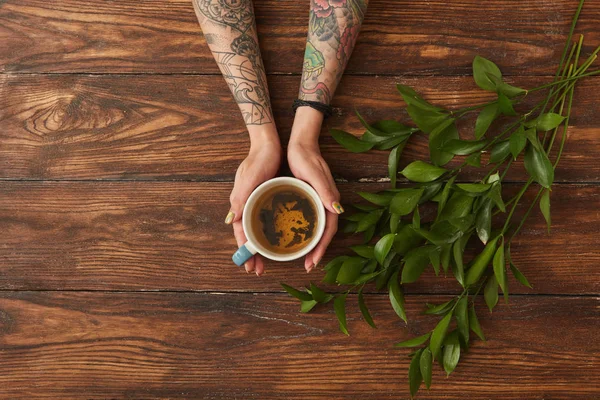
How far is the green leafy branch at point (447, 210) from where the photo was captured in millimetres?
767

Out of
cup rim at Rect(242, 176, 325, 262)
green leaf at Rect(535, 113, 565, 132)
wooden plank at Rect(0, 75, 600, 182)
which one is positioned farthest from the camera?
wooden plank at Rect(0, 75, 600, 182)

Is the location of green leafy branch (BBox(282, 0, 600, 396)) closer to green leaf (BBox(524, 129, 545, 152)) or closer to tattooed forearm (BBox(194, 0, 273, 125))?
green leaf (BBox(524, 129, 545, 152))

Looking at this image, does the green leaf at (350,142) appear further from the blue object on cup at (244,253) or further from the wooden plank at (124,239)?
the blue object on cup at (244,253)

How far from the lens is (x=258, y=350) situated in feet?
3.01

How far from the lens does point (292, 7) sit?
95 cm

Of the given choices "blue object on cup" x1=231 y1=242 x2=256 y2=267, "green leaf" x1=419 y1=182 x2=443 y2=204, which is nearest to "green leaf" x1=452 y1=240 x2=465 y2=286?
"green leaf" x1=419 y1=182 x2=443 y2=204

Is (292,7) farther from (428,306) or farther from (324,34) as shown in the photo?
(428,306)

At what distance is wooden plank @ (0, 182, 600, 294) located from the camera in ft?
3.04

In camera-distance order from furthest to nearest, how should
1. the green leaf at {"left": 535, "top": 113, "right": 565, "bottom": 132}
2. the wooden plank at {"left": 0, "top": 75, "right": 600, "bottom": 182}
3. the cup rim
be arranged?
the wooden plank at {"left": 0, "top": 75, "right": 600, "bottom": 182}
the cup rim
the green leaf at {"left": 535, "top": 113, "right": 565, "bottom": 132}

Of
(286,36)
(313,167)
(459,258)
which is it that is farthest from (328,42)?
(459,258)

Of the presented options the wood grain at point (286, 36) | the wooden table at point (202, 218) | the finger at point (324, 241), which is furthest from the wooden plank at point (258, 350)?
the wood grain at point (286, 36)

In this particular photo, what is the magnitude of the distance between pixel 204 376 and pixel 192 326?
0.33 ft

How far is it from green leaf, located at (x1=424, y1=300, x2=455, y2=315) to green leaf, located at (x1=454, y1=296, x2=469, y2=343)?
0.02 meters

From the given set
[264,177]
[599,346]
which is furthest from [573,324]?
[264,177]
